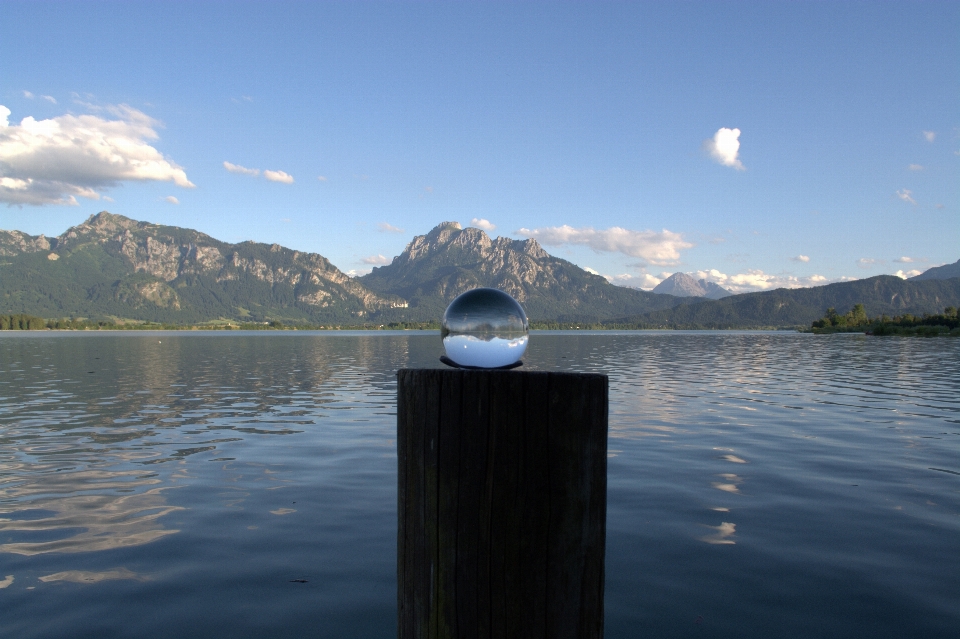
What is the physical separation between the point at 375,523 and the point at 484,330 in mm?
6456

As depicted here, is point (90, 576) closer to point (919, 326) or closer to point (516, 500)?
point (516, 500)

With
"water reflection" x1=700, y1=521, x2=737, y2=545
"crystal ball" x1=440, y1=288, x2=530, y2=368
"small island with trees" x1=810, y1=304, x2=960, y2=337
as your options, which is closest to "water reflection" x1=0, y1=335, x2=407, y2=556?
"water reflection" x1=700, y1=521, x2=737, y2=545

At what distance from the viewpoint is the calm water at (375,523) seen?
229 inches

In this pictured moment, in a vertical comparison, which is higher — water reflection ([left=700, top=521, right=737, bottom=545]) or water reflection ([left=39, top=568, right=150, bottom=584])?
water reflection ([left=700, top=521, right=737, bottom=545])

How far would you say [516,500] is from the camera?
2.49 metres

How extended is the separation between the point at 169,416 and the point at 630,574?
1604cm

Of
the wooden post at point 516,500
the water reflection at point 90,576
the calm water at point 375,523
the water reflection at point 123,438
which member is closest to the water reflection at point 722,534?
the calm water at point 375,523

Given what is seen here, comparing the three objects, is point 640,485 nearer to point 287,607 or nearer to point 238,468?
point 287,607

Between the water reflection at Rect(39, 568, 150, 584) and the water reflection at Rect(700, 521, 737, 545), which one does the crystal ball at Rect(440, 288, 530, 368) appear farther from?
the water reflection at Rect(700, 521, 737, 545)

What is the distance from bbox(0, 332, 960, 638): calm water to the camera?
19.1 ft

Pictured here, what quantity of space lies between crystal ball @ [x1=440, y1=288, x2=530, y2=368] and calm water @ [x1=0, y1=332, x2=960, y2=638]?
3867 millimetres

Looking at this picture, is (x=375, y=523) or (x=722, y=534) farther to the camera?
(x=375, y=523)

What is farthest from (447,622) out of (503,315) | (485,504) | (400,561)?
(503,315)

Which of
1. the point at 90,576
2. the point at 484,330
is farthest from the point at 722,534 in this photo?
the point at 90,576
